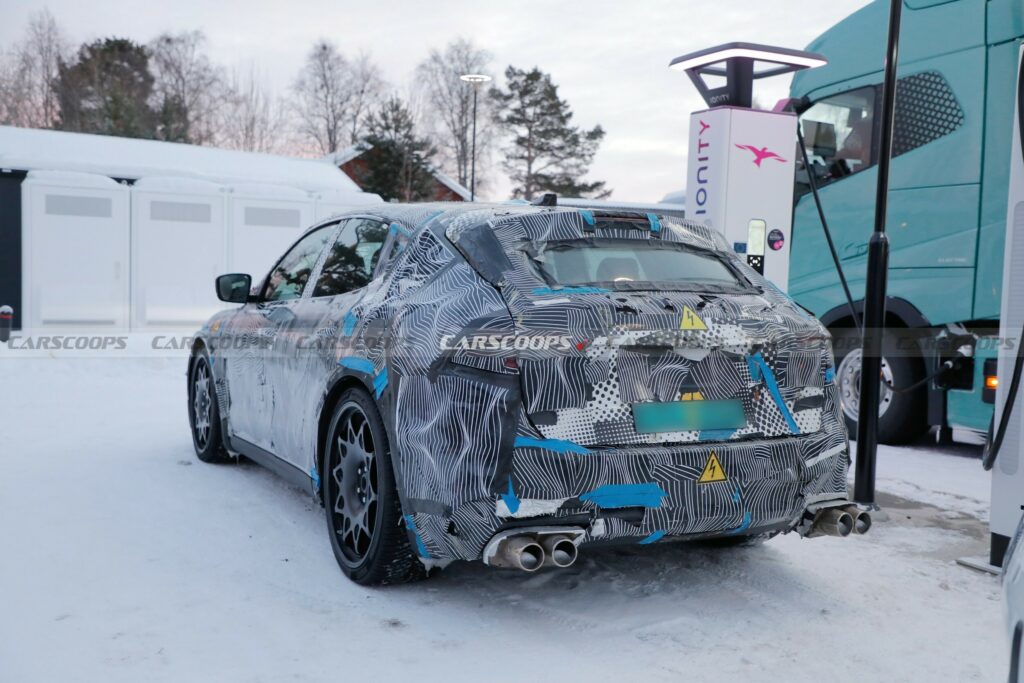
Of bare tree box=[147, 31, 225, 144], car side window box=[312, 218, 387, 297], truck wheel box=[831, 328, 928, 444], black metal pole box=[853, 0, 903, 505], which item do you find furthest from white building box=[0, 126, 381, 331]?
bare tree box=[147, 31, 225, 144]

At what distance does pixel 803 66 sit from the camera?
7195mm

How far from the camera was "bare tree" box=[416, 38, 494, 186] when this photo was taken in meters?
46.5

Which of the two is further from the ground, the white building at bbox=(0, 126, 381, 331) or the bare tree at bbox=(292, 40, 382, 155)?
the bare tree at bbox=(292, 40, 382, 155)

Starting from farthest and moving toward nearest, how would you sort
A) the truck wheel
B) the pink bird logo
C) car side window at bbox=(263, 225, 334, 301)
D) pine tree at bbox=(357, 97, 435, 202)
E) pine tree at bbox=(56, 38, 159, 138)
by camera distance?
pine tree at bbox=(56, 38, 159, 138) < pine tree at bbox=(357, 97, 435, 202) < the truck wheel < the pink bird logo < car side window at bbox=(263, 225, 334, 301)

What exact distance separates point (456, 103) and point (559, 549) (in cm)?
4676

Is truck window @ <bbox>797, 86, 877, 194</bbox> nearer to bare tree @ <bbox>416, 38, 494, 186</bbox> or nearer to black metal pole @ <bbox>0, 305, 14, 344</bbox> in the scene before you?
black metal pole @ <bbox>0, 305, 14, 344</bbox>

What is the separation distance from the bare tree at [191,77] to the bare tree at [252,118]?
56cm

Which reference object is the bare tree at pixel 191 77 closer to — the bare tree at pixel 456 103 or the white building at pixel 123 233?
the bare tree at pixel 456 103

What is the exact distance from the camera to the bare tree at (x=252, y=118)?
5006cm

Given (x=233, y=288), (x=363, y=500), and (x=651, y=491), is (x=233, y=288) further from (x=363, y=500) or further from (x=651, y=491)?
(x=651, y=491)

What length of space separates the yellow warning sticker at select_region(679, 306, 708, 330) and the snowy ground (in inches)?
42.1

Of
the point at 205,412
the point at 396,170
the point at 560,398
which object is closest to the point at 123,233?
the point at 205,412

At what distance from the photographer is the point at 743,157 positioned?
23.1 ft

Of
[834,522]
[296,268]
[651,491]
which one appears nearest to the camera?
[651,491]
